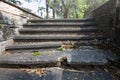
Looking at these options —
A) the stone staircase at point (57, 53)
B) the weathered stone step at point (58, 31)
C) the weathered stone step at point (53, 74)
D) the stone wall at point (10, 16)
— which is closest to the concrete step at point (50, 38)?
the stone staircase at point (57, 53)

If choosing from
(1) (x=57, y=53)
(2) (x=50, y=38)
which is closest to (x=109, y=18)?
(2) (x=50, y=38)

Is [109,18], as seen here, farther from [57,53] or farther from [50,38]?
[57,53]

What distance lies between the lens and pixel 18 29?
483cm

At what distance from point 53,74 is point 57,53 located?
1.00 meters

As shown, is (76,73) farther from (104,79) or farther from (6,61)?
(6,61)

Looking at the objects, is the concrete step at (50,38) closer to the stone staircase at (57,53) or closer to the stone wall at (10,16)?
the stone staircase at (57,53)

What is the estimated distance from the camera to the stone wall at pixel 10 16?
3.89 meters

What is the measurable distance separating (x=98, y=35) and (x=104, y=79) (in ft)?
7.80

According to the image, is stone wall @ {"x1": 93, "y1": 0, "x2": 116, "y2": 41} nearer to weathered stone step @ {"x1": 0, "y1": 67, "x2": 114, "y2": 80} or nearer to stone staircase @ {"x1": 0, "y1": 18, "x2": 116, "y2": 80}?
stone staircase @ {"x1": 0, "y1": 18, "x2": 116, "y2": 80}

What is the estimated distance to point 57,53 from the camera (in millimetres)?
3572

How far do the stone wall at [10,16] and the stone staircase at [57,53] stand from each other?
0.23 m

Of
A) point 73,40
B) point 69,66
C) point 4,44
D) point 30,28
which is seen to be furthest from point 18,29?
point 69,66

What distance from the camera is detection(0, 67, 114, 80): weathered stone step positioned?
2488mm

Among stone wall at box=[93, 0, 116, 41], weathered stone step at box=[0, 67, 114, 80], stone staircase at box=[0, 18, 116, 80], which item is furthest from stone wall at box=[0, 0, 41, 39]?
stone wall at box=[93, 0, 116, 41]
